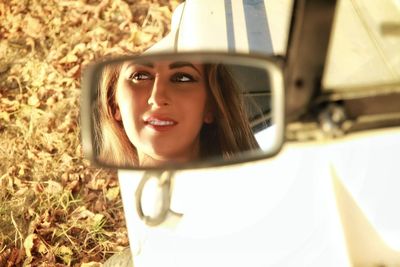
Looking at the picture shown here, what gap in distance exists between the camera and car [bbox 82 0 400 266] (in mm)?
1048

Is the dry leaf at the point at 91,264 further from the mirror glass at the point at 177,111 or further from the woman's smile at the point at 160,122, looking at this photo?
the woman's smile at the point at 160,122

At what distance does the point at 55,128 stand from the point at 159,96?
211 centimetres

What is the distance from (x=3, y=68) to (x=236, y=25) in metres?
2.66

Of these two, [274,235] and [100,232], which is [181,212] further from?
[100,232]

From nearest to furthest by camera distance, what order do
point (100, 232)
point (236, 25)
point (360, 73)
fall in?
1. point (360, 73)
2. point (236, 25)
3. point (100, 232)

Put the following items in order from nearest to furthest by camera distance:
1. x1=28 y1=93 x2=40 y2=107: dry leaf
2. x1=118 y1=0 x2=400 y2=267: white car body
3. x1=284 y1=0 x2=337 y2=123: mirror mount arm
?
x1=284 y1=0 x2=337 y2=123: mirror mount arm, x1=118 y1=0 x2=400 y2=267: white car body, x1=28 y1=93 x2=40 y2=107: dry leaf

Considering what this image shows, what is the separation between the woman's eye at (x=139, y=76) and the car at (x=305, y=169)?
0.09 m

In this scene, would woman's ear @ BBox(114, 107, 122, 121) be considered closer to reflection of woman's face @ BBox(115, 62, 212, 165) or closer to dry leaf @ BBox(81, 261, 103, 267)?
reflection of woman's face @ BBox(115, 62, 212, 165)

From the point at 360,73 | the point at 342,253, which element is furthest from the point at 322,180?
the point at 360,73

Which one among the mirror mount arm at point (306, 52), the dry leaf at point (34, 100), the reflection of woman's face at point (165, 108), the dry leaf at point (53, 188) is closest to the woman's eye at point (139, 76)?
the reflection of woman's face at point (165, 108)

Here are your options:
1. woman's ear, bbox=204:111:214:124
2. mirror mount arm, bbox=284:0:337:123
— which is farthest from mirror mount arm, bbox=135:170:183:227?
mirror mount arm, bbox=284:0:337:123

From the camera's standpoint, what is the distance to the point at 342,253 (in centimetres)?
117

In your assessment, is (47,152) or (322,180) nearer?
(322,180)

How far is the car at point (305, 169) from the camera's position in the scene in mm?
1048
